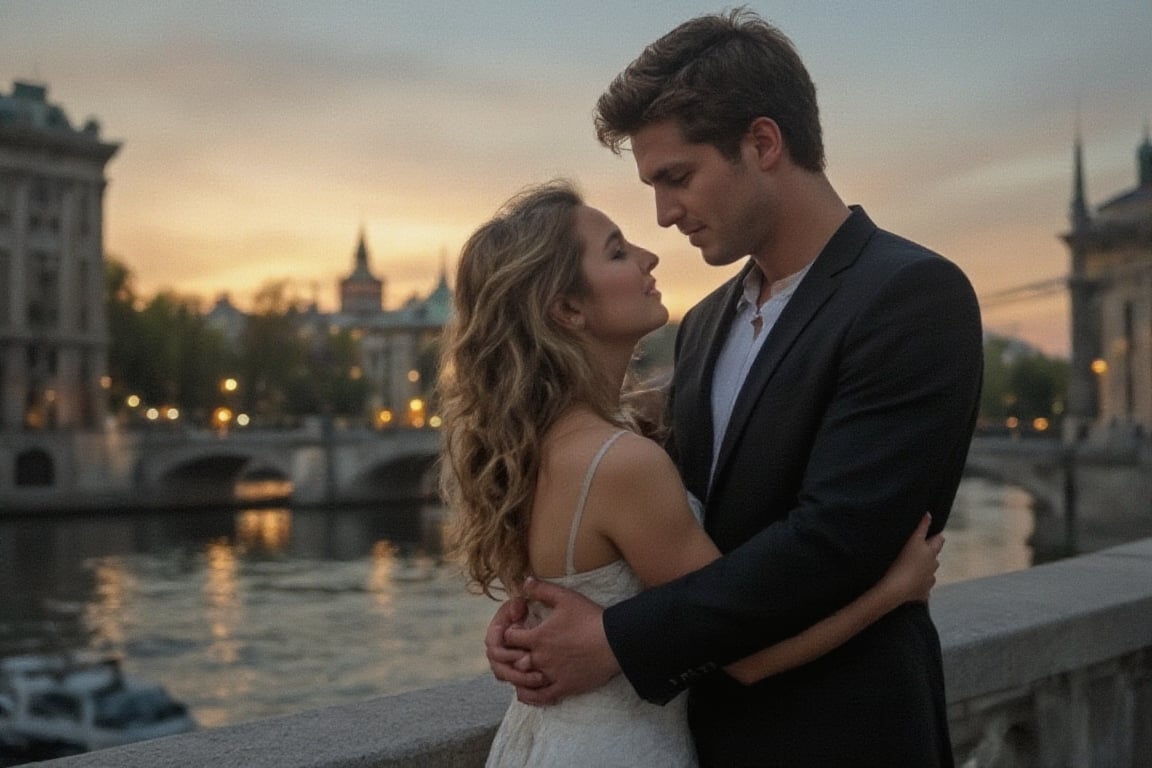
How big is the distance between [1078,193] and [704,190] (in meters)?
61.7

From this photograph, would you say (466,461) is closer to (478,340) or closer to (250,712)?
(478,340)

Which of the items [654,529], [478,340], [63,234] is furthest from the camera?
[63,234]

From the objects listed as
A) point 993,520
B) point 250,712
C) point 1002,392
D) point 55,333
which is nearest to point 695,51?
point 250,712

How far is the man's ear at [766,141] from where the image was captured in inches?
74.1

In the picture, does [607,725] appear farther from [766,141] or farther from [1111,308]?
[1111,308]

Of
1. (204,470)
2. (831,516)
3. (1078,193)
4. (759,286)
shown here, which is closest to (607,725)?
(831,516)

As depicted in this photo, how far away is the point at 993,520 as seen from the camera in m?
43.8

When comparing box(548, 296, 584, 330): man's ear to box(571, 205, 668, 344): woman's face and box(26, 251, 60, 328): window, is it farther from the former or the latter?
box(26, 251, 60, 328): window

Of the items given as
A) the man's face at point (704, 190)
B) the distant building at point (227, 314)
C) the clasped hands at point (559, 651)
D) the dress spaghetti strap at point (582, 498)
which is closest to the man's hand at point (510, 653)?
the clasped hands at point (559, 651)

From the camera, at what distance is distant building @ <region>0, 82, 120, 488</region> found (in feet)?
168

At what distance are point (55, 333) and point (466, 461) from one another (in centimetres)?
5388

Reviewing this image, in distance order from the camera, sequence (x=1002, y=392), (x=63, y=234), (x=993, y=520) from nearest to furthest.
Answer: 1. (x=993, y=520)
2. (x=63, y=234)
3. (x=1002, y=392)

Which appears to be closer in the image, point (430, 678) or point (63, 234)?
point (430, 678)

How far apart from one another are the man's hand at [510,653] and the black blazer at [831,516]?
155 mm
